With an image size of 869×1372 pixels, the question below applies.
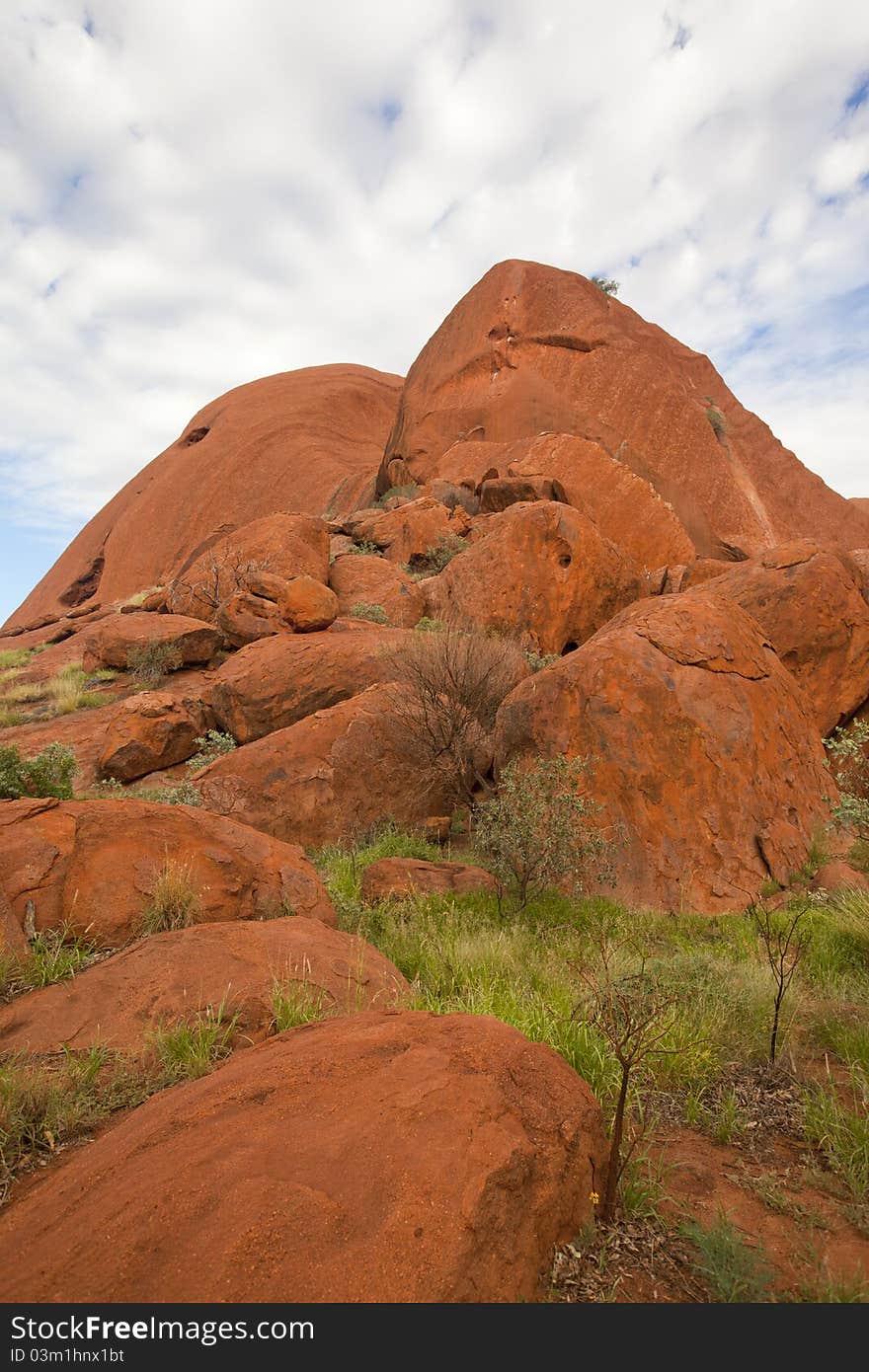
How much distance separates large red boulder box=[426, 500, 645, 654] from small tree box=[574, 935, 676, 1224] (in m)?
8.94

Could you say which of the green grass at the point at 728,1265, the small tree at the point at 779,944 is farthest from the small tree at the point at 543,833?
the green grass at the point at 728,1265

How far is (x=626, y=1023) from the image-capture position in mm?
2328

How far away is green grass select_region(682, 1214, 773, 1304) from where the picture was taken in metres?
1.61

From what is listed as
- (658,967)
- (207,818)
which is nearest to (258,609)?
(207,818)

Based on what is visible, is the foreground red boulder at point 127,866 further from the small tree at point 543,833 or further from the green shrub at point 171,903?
the small tree at point 543,833

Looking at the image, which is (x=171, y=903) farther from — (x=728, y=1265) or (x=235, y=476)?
(x=235, y=476)

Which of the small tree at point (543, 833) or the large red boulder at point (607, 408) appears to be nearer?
the small tree at point (543, 833)

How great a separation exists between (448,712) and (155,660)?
7.28m

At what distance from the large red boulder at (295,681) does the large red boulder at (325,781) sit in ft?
4.05

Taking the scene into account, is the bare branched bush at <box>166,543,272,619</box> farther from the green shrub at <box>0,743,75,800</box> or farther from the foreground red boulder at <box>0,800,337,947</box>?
the foreground red boulder at <box>0,800,337,947</box>

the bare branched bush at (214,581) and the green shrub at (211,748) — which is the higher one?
the bare branched bush at (214,581)

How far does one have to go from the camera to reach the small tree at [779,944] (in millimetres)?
3461

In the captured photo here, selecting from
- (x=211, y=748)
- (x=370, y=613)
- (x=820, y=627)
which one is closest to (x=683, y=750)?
(x=820, y=627)
